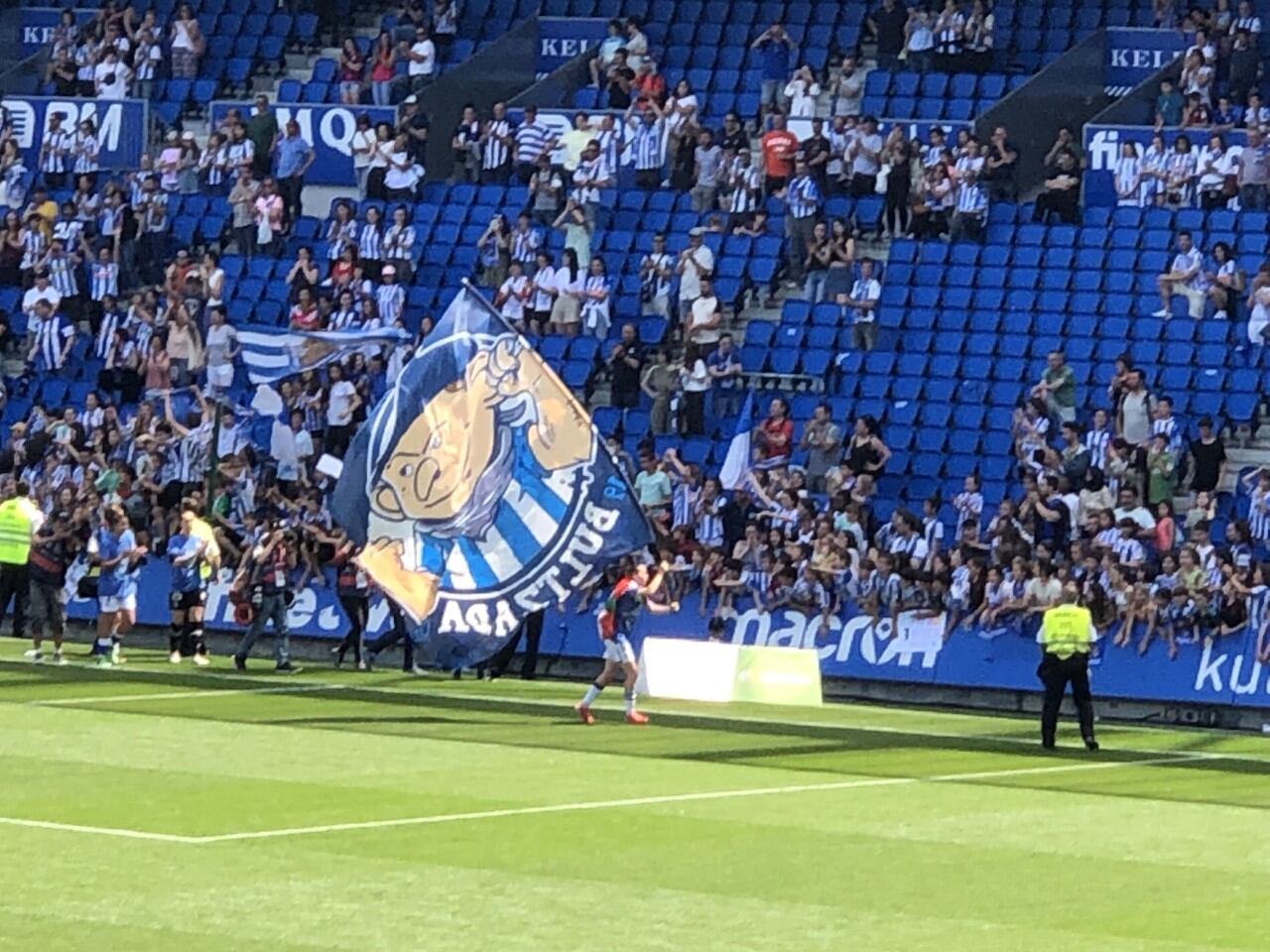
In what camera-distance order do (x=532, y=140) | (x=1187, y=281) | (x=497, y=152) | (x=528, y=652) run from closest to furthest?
1. (x=528, y=652)
2. (x=1187, y=281)
3. (x=532, y=140)
4. (x=497, y=152)

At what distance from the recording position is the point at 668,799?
21.2 meters

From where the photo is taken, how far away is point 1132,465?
104ft

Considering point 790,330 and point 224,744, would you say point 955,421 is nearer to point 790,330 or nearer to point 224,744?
point 790,330

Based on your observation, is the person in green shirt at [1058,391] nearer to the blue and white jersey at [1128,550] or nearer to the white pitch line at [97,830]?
the blue and white jersey at [1128,550]

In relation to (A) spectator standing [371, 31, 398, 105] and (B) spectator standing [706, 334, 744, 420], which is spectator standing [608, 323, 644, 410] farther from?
(A) spectator standing [371, 31, 398, 105]

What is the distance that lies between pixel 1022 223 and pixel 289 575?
33.7ft

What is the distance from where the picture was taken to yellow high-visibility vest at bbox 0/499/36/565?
32.9 m

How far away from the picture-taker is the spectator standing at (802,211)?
36.5 meters

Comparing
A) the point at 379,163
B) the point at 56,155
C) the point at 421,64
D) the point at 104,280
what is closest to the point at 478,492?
the point at 379,163

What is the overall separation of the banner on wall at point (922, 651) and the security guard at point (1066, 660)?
392 centimetres

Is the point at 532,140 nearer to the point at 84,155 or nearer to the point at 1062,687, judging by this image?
the point at 84,155

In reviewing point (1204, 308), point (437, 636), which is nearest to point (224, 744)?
point (437, 636)

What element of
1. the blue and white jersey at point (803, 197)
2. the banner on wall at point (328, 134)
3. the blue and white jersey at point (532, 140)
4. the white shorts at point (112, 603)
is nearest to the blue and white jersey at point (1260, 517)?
the blue and white jersey at point (803, 197)

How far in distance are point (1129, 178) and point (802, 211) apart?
406 cm
